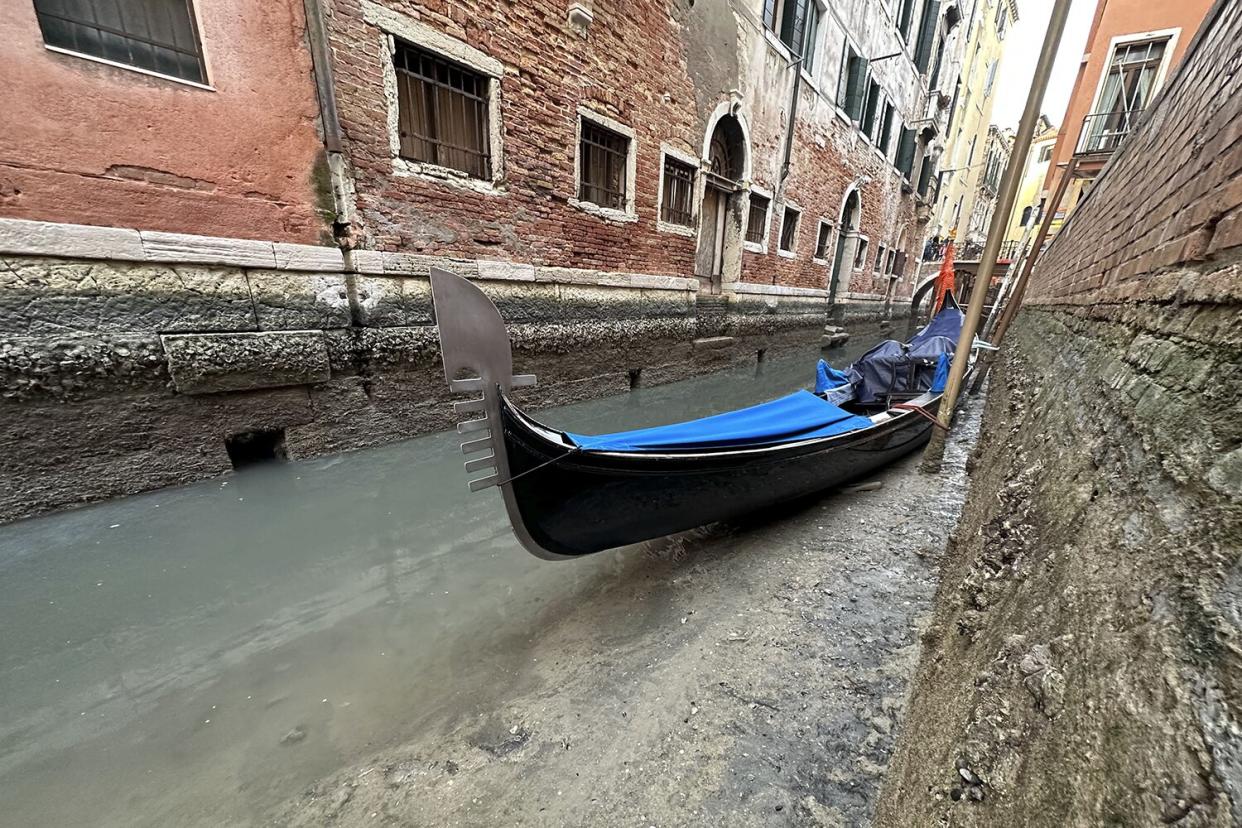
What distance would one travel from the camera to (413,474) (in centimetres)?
364

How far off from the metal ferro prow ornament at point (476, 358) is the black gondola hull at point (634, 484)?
0.20ft

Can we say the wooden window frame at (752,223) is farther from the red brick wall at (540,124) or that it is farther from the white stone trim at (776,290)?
the red brick wall at (540,124)

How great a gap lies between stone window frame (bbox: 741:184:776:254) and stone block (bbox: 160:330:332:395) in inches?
269

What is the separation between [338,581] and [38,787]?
1.12 meters

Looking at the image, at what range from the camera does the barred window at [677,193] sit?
6305mm

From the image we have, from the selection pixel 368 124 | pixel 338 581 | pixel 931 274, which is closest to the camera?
pixel 338 581

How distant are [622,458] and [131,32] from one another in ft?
12.0

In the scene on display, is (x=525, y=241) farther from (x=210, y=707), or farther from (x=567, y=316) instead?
(x=210, y=707)

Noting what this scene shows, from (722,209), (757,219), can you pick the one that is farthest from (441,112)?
(757,219)

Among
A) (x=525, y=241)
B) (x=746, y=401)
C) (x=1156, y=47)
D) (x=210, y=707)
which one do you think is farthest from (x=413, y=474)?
(x=1156, y=47)

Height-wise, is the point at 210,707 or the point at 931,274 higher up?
the point at 931,274

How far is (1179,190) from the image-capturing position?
128 centimetres

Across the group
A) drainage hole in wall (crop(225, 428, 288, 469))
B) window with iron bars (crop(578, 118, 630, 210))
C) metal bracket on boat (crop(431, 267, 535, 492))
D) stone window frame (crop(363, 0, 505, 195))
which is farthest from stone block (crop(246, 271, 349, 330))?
window with iron bars (crop(578, 118, 630, 210))

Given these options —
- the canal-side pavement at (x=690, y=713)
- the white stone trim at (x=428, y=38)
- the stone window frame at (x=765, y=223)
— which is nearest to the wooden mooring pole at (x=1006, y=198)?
the canal-side pavement at (x=690, y=713)
